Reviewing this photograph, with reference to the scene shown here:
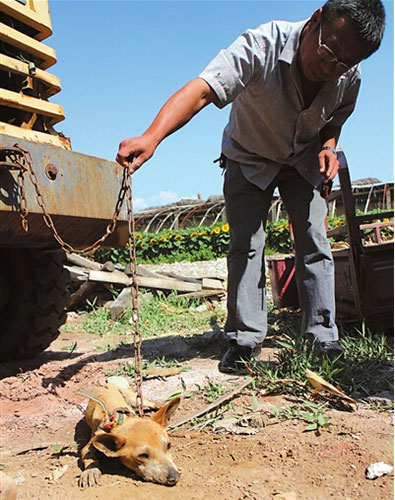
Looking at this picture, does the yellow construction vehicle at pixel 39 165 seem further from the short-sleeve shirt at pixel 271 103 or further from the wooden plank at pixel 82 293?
the wooden plank at pixel 82 293

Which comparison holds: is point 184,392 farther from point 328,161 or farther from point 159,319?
point 159,319

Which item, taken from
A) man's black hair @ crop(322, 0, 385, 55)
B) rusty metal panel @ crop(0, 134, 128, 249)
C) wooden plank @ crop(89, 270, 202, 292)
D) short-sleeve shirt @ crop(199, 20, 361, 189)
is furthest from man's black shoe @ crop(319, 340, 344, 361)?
wooden plank @ crop(89, 270, 202, 292)

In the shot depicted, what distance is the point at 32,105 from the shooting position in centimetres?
256

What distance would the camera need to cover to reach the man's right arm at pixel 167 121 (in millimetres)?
2135

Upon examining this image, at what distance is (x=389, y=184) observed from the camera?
16266 mm

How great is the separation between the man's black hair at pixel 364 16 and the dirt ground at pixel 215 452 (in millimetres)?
1662

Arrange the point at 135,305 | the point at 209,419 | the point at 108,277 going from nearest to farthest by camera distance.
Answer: the point at 135,305 → the point at 209,419 → the point at 108,277

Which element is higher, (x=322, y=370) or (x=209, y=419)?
(x=322, y=370)

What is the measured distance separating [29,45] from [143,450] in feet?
6.60

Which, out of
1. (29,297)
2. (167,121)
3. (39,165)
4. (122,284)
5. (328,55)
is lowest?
(122,284)

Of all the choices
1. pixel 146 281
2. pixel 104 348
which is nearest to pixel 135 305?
pixel 104 348

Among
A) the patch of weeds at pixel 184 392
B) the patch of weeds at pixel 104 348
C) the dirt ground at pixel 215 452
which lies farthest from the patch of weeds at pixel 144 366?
the patch of weeds at pixel 104 348

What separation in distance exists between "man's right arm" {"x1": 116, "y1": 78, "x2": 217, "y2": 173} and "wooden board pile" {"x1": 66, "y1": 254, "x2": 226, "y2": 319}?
4.07m

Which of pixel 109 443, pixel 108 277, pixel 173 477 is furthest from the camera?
pixel 108 277
